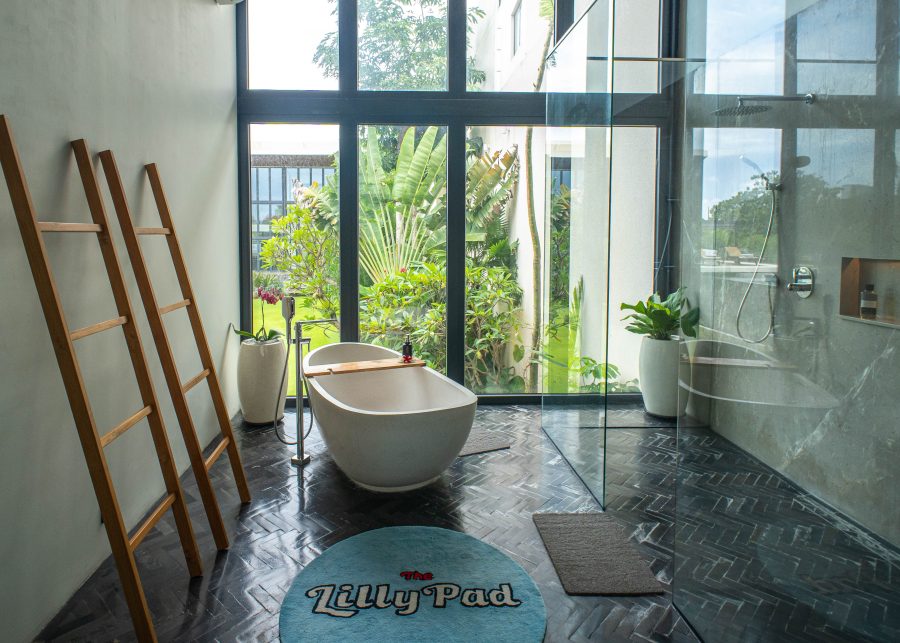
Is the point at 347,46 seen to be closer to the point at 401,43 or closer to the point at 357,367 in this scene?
the point at 401,43

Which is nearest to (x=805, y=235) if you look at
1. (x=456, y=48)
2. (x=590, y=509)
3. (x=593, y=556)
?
(x=593, y=556)

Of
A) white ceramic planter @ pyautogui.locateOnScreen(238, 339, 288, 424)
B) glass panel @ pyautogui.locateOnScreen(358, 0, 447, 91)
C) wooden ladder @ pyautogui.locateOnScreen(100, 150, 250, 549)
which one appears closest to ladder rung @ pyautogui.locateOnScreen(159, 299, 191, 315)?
wooden ladder @ pyautogui.locateOnScreen(100, 150, 250, 549)

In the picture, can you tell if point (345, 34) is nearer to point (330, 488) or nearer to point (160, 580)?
point (330, 488)

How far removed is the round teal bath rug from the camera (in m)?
2.46

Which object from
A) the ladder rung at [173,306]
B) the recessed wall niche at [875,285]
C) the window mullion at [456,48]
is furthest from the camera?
the window mullion at [456,48]

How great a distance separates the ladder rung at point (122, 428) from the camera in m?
2.40

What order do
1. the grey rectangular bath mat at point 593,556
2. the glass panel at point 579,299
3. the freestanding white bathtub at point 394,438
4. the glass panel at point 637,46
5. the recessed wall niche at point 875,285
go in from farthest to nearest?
the glass panel at point 637,46, the glass panel at point 579,299, the freestanding white bathtub at point 394,438, the grey rectangular bath mat at point 593,556, the recessed wall niche at point 875,285

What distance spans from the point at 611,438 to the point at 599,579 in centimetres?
190

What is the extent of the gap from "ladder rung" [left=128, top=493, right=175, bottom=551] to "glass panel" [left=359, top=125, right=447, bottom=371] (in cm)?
302

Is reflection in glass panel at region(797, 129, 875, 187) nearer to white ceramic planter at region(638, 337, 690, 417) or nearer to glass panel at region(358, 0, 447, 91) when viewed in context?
white ceramic planter at region(638, 337, 690, 417)

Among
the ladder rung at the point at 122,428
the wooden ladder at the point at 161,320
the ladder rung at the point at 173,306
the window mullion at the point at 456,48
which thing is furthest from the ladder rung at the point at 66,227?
the window mullion at the point at 456,48

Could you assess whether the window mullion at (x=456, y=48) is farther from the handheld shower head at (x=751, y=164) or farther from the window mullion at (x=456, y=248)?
the handheld shower head at (x=751, y=164)

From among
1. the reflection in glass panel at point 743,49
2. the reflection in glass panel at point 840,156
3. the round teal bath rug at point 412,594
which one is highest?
the reflection in glass panel at point 743,49

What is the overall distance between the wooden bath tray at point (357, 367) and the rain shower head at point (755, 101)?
2582mm
